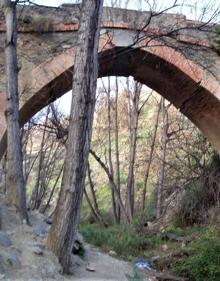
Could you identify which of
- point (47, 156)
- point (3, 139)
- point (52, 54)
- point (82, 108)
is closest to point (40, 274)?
point (82, 108)

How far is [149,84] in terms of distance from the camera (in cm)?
922

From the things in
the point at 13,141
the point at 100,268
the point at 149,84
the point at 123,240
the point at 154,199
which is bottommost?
the point at 100,268

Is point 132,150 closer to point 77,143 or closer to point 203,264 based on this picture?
point 203,264

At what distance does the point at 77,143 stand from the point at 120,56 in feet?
11.5

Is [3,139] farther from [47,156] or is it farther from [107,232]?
[47,156]

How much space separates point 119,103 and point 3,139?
37.3 feet

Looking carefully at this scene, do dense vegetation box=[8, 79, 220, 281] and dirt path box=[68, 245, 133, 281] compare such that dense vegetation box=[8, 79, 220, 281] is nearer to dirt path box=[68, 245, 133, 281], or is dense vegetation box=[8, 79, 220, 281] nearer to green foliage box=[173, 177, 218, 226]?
green foliage box=[173, 177, 218, 226]

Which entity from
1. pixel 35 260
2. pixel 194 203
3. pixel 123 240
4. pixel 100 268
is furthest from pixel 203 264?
pixel 194 203

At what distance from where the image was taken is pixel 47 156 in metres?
17.4

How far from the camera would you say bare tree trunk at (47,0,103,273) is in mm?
4941

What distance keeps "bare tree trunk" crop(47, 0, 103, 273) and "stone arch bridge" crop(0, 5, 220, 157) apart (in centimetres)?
200

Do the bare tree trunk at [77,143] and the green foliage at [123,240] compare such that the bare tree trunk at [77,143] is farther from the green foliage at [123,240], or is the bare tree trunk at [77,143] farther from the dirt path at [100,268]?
the green foliage at [123,240]

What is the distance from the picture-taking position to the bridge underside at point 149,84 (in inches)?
300

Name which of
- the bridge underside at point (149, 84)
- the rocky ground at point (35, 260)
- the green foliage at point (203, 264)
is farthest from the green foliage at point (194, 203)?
the rocky ground at point (35, 260)
